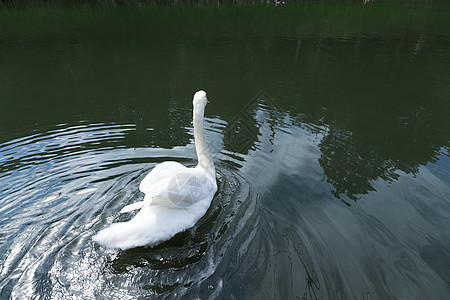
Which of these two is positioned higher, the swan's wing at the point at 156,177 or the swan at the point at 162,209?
the swan's wing at the point at 156,177

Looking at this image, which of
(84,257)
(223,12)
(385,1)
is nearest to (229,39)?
(223,12)

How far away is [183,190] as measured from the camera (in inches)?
139

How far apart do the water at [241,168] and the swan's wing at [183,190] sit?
447 millimetres

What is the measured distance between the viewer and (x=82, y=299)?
119 inches

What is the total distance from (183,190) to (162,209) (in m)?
0.30

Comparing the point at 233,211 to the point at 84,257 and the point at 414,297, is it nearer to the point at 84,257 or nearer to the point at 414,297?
the point at 84,257

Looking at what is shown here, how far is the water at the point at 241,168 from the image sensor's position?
10.9ft

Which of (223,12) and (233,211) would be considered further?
(223,12)

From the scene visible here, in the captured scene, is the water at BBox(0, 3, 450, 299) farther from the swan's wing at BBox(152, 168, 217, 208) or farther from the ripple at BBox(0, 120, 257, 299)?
the swan's wing at BBox(152, 168, 217, 208)

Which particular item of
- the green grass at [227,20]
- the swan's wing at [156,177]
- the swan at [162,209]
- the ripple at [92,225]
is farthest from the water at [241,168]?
the green grass at [227,20]

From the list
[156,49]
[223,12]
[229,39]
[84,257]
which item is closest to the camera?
[84,257]

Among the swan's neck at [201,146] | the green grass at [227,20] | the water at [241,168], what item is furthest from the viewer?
the green grass at [227,20]

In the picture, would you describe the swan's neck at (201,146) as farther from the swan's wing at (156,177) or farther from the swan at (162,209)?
the swan's wing at (156,177)

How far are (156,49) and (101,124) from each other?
7.04 m
